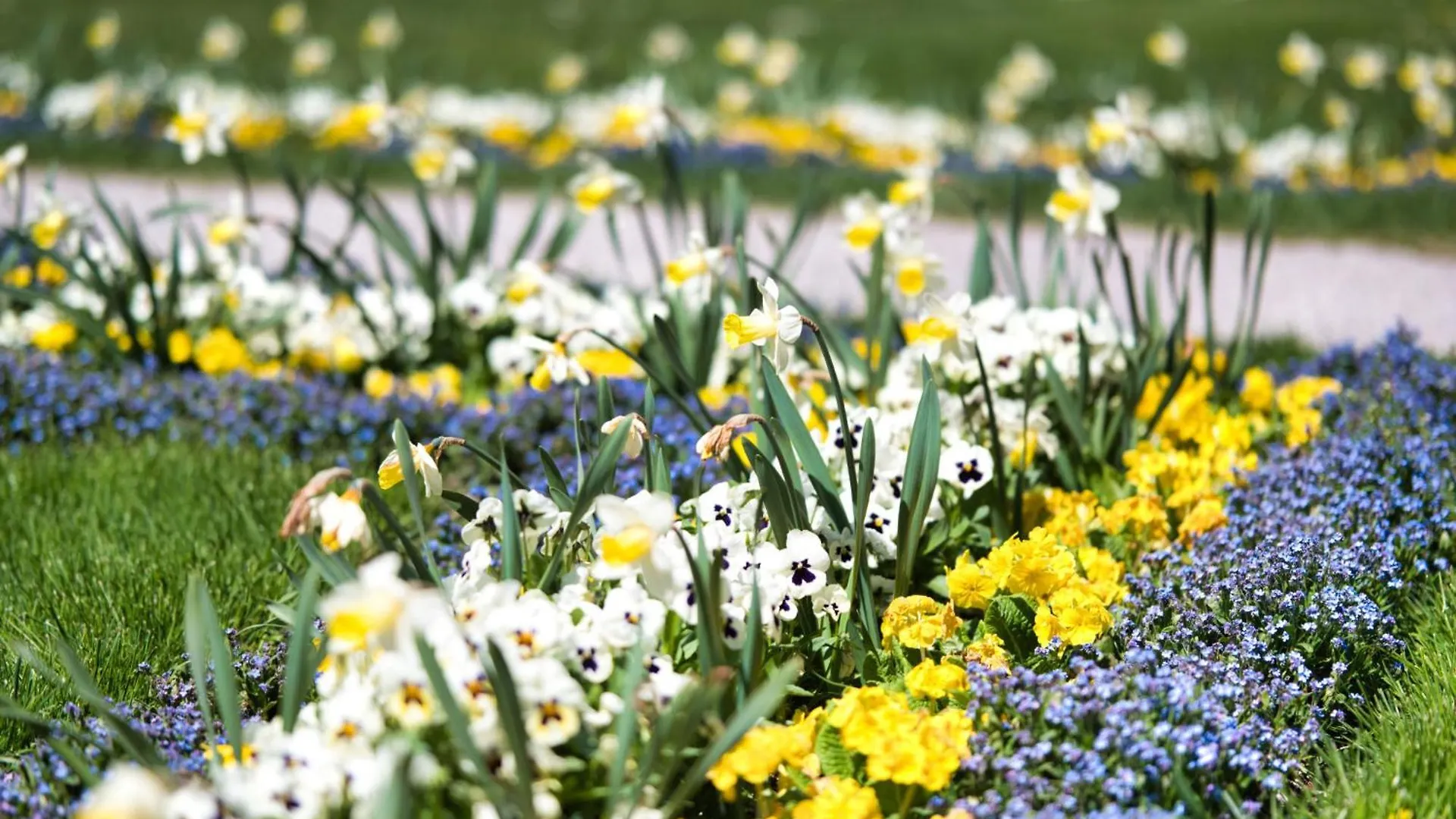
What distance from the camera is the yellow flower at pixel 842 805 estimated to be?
1.91 m

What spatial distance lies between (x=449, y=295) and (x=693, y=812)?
7.41 ft

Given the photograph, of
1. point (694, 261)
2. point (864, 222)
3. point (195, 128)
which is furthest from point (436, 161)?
point (864, 222)

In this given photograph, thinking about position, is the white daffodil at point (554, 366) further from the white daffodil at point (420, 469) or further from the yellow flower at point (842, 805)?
the yellow flower at point (842, 805)

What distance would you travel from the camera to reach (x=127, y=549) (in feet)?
9.11

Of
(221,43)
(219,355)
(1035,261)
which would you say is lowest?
(1035,261)

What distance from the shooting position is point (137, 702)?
223 cm

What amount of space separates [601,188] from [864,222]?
0.76m

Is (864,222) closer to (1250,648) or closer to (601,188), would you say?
(601,188)

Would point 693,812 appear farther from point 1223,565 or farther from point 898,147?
point 898,147

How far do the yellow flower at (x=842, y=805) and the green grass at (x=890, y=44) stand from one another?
456 centimetres

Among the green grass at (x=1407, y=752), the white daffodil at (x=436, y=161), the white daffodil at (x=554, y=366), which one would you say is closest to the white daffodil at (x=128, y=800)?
the white daffodil at (x=554, y=366)

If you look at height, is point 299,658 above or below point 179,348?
above

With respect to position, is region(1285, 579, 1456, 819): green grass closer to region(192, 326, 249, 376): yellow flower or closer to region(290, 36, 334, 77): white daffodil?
region(192, 326, 249, 376): yellow flower

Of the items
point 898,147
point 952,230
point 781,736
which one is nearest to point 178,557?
point 781,736
